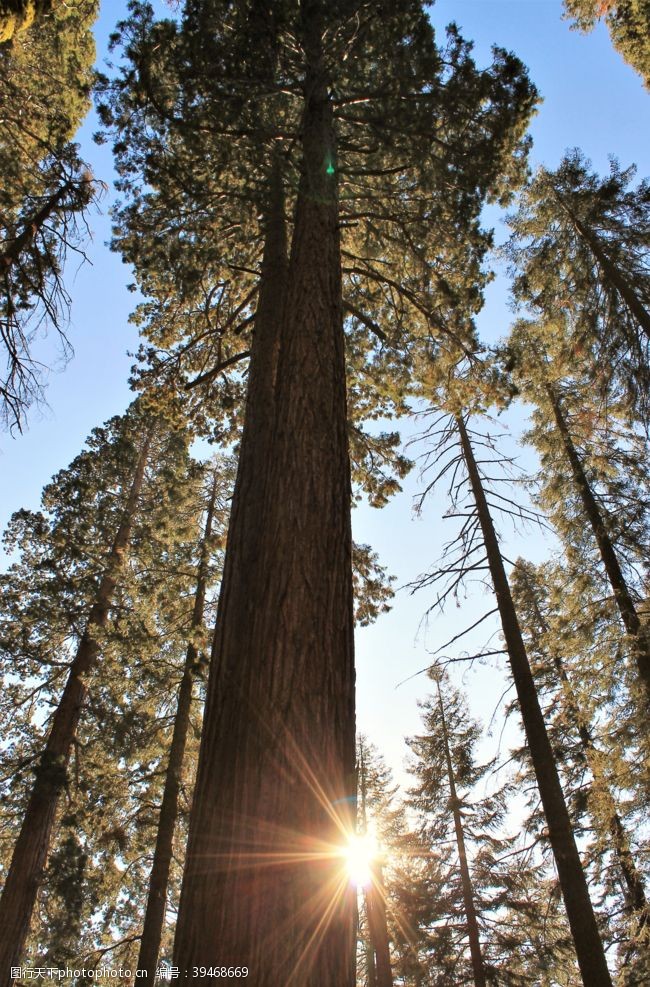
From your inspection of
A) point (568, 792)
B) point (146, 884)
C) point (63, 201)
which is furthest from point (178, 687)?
point (568, 792)

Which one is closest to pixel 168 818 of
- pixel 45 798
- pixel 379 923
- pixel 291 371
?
pixel 45 798

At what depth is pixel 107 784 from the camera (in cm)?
980

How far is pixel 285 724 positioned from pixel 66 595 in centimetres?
1063

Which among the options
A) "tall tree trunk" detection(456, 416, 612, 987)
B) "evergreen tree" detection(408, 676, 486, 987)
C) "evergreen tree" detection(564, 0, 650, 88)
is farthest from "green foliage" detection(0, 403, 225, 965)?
"evergreen tree" detection(564, 0, 650, 88)

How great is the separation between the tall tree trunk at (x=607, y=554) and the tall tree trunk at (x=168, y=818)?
7489 mm

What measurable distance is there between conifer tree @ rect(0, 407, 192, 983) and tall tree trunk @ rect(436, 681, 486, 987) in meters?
10.8

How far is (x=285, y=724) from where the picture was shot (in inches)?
90.0

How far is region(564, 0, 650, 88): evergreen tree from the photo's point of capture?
29.1 ft

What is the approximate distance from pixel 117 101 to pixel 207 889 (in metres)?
7.95

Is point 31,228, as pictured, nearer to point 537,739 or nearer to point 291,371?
point 291,371

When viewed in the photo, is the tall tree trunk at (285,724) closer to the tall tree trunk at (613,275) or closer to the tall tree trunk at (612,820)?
the tall tree trunk at (613,275)

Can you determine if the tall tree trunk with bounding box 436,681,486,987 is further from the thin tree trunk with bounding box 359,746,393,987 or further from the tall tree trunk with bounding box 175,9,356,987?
the tall tree trunk with bounding box 175,9,356,987

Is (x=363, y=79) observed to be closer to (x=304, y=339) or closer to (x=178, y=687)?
(x=304, y=339)

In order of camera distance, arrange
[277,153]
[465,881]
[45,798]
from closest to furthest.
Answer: [277,153], [45,798], [465,881]
